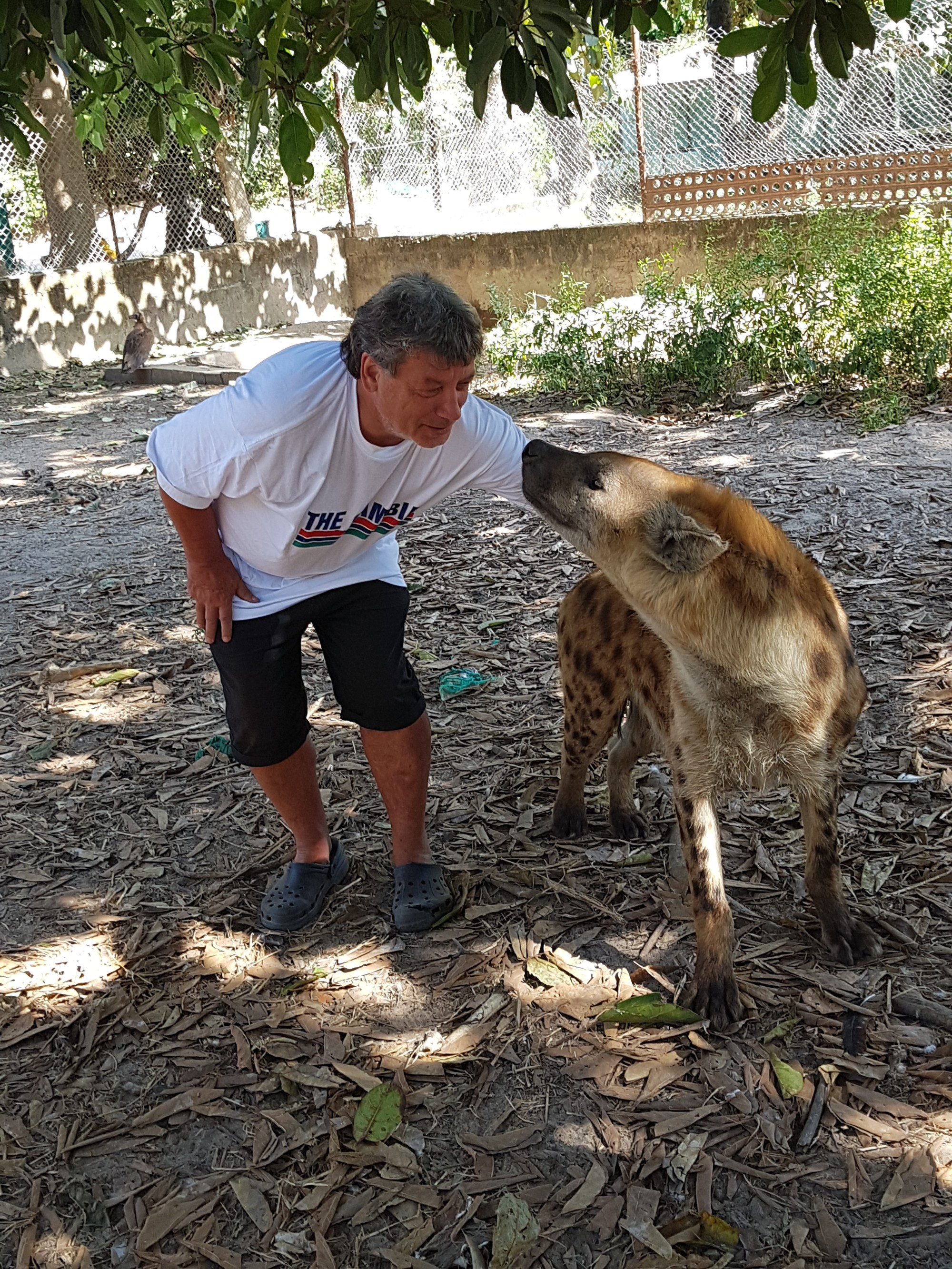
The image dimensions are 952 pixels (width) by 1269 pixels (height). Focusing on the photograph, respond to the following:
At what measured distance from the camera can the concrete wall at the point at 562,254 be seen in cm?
1240

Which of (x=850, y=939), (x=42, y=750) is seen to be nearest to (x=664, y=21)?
(x=850, y=939)

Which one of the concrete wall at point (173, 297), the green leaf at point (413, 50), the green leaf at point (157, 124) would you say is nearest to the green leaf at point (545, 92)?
the green leaf at point (413, 50)

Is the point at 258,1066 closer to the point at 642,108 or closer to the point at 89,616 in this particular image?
the point at 89,616

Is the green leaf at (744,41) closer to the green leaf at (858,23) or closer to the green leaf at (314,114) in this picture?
the green leaf at (858,23)

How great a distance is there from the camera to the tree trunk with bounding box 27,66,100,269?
44.2 ft

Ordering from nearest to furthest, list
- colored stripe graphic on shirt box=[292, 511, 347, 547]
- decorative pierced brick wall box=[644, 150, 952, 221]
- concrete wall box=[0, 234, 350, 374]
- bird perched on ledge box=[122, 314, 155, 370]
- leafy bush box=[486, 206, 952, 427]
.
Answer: colored stripe graphic on shirt box=[292, 511, 347, 547] < leafy bush box=[486, 206, 952, 427] < decorative pierced brick wall box=[644, 150, 952, 221] < bird perched on ledge box=[122, 314, 155, 370] < concrete wall box=[0, 234, 350, 374]

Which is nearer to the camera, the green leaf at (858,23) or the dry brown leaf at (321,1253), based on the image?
the dry brown leaf at (321,1253)

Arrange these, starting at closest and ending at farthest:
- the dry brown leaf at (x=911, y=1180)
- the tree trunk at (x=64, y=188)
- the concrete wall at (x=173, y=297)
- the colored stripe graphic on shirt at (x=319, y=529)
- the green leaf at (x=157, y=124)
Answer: the dry brown leaf at (x=911, y=1180), the colored stripe graphic on shirt at (x=319, y=529), the green leaf at (x=157, y=124), the concrete wall at (x=173, y=297), the tree trunk at (x=64, y=188)

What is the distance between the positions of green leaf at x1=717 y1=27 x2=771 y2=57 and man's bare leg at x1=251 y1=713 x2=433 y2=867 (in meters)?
1.85

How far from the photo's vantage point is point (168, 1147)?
2.59 meters

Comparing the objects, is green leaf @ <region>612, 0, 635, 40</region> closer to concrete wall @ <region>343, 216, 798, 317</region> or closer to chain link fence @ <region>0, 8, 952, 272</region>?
chain link fence @ <region>0, 8, 952, 272</region>

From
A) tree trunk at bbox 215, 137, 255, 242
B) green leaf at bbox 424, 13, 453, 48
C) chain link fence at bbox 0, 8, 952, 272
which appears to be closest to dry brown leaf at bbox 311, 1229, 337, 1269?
green leaf at bbox 424, 13, 453, 48

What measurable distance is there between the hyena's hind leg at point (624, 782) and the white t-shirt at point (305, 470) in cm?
96

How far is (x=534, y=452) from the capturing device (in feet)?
10.5
